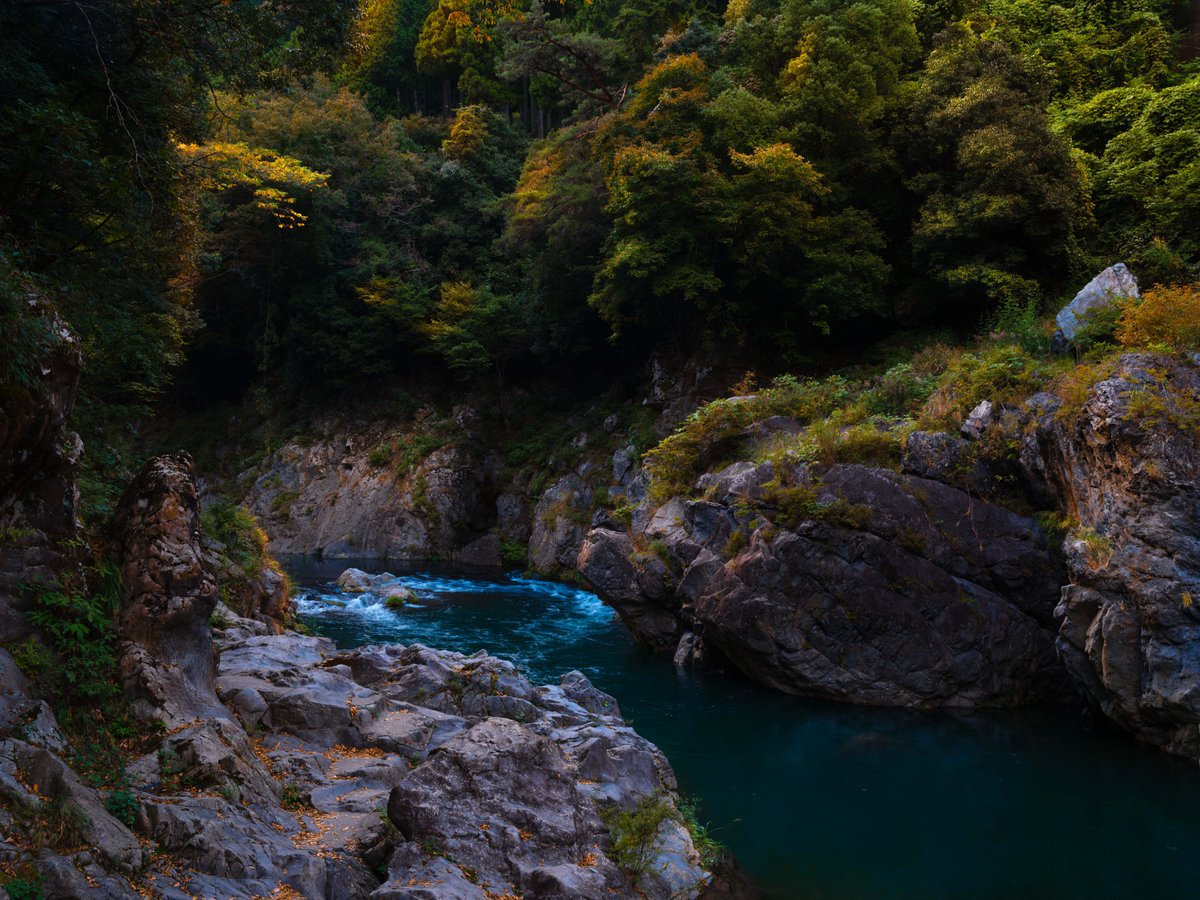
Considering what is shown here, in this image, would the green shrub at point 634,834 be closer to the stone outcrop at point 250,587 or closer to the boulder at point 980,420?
the stone outcrop at point 250,587

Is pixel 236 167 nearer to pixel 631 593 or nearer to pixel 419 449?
pixel 631 593

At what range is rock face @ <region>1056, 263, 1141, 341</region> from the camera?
14234mm

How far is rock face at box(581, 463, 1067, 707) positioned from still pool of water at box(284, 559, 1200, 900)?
46cm

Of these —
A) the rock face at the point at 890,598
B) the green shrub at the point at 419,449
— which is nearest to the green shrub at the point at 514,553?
the green shrub at the point at 419,449

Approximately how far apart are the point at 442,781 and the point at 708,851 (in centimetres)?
297

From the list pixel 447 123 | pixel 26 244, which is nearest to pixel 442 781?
pixel 26 244

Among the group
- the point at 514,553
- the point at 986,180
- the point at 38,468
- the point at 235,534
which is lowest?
the point at 514,553

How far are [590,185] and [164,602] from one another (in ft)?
73.2

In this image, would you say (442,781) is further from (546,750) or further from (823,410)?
(823,410)

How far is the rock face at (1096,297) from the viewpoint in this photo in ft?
46.7

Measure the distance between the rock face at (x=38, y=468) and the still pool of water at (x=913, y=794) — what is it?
22.5ft

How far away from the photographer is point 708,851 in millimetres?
8164

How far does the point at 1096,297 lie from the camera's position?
1445cm

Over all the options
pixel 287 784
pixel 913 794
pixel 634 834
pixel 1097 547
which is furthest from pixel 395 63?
pixel 634 834
